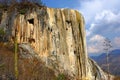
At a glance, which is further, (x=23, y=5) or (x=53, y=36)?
(x=23, y=5)

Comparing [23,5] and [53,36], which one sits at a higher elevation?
[23,5]

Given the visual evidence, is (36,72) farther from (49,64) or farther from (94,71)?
(94,71)

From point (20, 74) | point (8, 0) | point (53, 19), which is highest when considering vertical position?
point (8, 0)

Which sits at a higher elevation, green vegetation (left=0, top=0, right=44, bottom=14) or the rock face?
green vegetation (left=0, top=0, right=44, bottom=14)

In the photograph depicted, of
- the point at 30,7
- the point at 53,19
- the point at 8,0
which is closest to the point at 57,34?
the point at 53,19

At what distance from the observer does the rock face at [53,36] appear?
2201 inches

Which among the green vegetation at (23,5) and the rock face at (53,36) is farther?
the green vegetation at (23,5)

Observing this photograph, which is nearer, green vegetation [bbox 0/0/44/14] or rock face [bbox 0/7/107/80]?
rock face [bbox 0/7/107/80]

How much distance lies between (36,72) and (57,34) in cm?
1206

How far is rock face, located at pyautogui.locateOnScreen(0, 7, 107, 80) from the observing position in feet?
183

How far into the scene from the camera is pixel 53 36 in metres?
56.7

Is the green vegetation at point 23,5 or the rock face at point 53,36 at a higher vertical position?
the green vegetation at point 23,5

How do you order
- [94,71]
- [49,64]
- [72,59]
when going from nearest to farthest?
[49,64], [72,59], [94,71]

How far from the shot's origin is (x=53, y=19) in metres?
57.2
